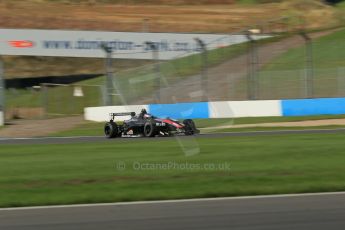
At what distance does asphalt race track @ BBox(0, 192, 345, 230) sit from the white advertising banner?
102 feet

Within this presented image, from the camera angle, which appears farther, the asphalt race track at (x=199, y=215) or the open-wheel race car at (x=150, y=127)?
the open-wheel race car at (x=150, y=127)

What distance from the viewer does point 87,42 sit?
136 ft

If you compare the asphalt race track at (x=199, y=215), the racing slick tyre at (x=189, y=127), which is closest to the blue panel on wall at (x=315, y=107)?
the racing slick tyre at (x=189, y=127)

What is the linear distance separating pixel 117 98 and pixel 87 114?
1.69m

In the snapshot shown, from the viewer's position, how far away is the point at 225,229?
271 inches

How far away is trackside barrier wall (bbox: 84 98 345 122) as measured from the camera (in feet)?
93.6

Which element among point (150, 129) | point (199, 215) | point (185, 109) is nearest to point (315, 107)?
point (185, 109)

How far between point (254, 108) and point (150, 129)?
9164 millimetres

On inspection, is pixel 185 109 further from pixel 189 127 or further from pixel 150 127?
pixel 189 127

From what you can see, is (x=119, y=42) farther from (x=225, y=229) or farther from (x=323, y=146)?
(x=225, y=229)

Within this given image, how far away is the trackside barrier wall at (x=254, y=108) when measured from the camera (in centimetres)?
2852

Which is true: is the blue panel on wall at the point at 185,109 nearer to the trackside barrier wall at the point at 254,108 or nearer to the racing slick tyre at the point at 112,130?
the trackside barrier wall at the point at 254,108

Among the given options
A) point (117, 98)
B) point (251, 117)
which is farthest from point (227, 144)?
point (117, 98)

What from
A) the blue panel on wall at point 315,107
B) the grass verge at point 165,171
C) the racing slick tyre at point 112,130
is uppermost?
the blue panel on wall at point 315,107
